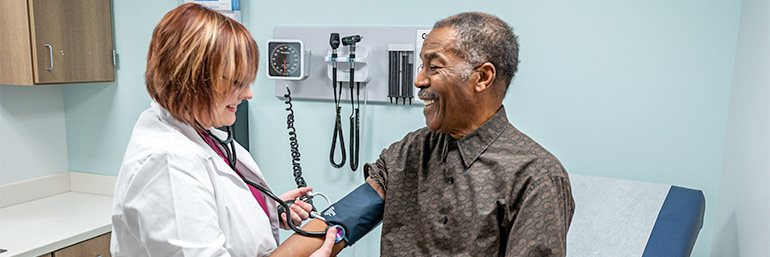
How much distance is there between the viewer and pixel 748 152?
4.52 ft

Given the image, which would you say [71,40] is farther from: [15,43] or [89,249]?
[89,249]

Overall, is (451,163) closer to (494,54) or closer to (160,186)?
(494,54)

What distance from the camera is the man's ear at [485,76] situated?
1004 mm

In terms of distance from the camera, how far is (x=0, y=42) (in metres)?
2.05

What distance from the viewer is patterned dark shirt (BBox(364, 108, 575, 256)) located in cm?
97

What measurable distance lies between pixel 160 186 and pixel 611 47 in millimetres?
1428

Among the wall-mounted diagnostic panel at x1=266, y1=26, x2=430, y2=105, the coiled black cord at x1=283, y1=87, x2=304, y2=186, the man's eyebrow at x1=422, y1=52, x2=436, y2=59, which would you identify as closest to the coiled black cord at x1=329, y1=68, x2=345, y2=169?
the wall-mounted diagnostic panel at x1=266, y1=26, x2=430, y2=105

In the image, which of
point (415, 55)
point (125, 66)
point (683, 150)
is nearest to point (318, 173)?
point (415, 55)

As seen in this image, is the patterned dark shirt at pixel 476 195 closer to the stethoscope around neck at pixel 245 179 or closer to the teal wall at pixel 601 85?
the stethoscope around neck at pixel 245 179

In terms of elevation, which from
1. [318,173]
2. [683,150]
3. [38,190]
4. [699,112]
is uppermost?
[699,112]

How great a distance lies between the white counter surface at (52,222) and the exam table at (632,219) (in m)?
1.63

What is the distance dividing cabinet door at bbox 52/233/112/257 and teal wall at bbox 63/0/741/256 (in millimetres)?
822

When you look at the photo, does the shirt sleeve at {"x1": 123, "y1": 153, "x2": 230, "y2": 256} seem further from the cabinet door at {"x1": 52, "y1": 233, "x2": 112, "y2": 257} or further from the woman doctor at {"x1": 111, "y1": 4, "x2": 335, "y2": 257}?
the cabinet door at {"x1": 52, "y1": 233, "x2": 112, "y2": 257}

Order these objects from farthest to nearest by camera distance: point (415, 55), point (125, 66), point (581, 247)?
1. point (125, 66)
2. point (415, 55)
3. point (581, 247)
